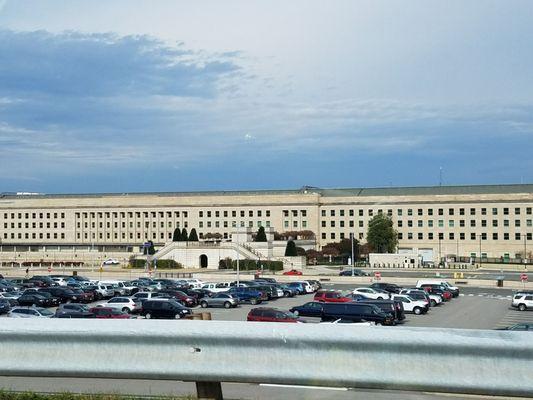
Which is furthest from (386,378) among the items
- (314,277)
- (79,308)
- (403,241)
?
(403,241)

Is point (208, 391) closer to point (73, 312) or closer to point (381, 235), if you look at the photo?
point (73, 312)

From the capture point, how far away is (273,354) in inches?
325

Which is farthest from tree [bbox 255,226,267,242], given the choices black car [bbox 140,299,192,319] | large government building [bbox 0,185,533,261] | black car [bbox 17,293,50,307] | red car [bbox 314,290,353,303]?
black car [bbox 140,299,192,319]

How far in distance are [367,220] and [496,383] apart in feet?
420

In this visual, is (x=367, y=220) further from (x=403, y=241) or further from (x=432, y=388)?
(x=432, y=388)

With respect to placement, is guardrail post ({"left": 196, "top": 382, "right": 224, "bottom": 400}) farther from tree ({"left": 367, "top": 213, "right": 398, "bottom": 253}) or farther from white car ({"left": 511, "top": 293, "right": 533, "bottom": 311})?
tree ({"left": 367, "top": 213, "right": 398, "bottom": 253})

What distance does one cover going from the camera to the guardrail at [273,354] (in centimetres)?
771

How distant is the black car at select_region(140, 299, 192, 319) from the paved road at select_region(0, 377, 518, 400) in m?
27.5

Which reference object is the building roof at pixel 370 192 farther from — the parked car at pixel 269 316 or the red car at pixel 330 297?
the parked car at pixel 269 316

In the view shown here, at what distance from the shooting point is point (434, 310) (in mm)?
47469

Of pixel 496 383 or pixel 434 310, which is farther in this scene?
pixel 434 310

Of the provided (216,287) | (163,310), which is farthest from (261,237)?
(163,310)

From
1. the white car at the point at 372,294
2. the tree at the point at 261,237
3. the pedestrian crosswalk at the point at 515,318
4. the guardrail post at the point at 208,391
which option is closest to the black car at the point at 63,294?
the white car at the point at 372,294

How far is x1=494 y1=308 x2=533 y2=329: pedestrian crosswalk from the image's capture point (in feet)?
124
